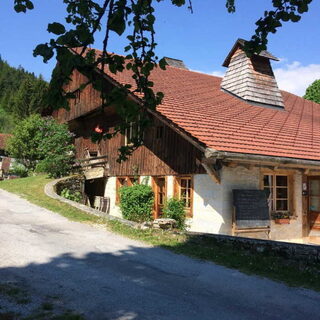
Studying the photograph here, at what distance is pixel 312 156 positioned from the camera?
11102 mm

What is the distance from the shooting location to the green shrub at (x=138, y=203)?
516 inches

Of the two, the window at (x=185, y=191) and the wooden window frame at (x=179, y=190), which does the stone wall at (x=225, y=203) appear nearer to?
the wooden window frame at (x=179, y=190)

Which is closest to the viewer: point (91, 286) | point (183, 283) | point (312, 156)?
point (91, 286)

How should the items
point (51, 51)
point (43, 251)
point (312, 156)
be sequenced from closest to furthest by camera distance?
point (51, 51) → point (43, 251) → point (312, 156)

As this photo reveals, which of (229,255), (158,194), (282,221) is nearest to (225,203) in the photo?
(282,221)

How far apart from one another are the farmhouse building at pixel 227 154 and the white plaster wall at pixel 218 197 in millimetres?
29

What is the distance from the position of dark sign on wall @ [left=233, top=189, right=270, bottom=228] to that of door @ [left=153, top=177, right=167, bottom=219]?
3.54 metres

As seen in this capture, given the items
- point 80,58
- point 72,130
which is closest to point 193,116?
point 80,58

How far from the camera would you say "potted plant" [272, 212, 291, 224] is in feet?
36.1

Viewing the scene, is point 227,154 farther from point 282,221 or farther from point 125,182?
point 125,182

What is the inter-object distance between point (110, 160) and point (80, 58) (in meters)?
13.8

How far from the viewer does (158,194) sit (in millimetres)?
13305

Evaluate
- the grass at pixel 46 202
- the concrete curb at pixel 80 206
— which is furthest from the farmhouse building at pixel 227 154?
the grass at pixel 46 202

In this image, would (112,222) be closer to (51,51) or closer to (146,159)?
(146,159)
